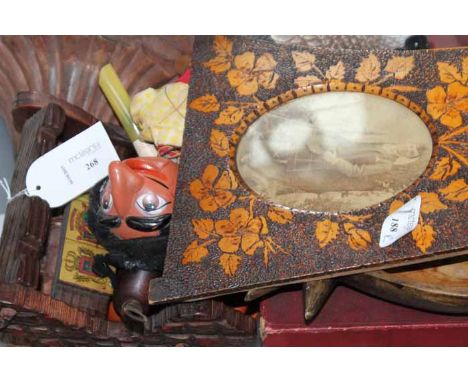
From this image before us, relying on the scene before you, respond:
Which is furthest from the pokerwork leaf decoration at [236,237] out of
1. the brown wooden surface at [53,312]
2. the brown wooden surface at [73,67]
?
the brown wooden surface at [73,67]

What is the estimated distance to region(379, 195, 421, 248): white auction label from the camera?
0.95 meters

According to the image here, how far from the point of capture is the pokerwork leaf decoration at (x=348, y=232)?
962mm

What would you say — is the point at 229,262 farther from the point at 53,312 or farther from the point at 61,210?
the point at 61,210

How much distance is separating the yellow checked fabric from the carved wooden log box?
4.1 inches

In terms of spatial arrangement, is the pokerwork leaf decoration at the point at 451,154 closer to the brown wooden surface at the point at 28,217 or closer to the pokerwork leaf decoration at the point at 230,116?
the pokerwork leaf decoration at the point at 230,116

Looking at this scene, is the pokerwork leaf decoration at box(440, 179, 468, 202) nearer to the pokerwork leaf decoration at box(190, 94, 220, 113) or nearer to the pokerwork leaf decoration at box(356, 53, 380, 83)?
the pokerwork leaf decoration at box(356, 53, 380, 83)

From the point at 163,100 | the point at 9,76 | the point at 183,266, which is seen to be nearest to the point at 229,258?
the point at 183,266

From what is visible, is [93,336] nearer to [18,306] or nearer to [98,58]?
[18,306]

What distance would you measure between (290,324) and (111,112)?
1.74ft

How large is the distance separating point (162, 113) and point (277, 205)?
284 millimetres

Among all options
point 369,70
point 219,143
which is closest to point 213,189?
point 219,143

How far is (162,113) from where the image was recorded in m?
1.20

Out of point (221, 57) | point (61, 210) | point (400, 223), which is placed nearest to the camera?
point (400, 223)

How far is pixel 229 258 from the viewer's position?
98 cm
